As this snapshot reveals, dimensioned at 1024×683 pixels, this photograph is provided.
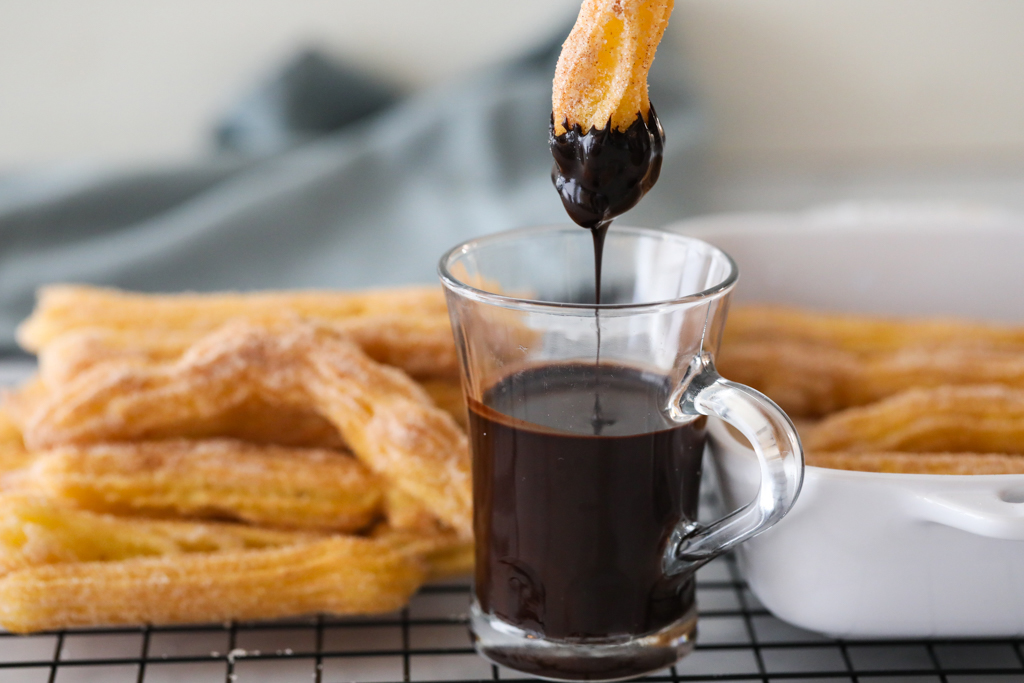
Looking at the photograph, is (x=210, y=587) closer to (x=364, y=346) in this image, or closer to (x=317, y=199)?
(x=364, y=346)

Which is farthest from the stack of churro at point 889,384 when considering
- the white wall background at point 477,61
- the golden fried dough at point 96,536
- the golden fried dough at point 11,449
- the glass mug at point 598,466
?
the white wall background at point 477,61

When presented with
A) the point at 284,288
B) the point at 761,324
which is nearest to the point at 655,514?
the point at 761,324

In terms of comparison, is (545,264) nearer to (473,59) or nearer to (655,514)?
(655,514)

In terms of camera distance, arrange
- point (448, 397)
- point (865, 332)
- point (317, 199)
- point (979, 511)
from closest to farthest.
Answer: point (979, 511) → point (448, 397) → point (865, 332) → point (317, 199)

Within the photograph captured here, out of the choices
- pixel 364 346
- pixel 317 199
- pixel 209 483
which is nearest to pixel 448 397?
pixel 364 346

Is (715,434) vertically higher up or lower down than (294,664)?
higher up

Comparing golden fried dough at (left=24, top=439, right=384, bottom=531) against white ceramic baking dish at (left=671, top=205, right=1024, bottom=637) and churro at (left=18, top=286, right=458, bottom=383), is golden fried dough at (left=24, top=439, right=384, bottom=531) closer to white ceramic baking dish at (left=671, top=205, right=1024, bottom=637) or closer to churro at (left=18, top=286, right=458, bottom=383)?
churro at (left=18, top=286, right=458, bottom=383)

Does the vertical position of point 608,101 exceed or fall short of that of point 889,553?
it exceeds it

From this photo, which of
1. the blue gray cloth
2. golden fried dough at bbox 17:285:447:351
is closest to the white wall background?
the blue gray cloth
